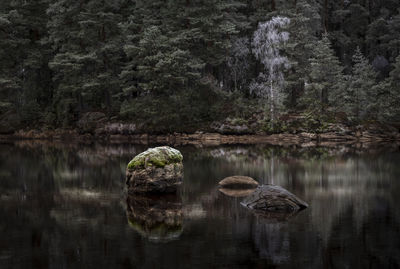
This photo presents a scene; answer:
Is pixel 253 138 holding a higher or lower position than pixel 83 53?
lower

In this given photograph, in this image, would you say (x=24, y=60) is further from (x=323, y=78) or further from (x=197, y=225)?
(x=197, y=225)

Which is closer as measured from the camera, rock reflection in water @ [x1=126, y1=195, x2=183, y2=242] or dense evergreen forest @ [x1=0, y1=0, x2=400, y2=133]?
rock reflection in water @ [x1=126, y1=195, x2=183, y2=242]

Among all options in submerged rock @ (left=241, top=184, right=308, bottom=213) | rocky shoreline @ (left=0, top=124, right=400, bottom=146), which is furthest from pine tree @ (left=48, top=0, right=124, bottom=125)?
submerged rock @ (left=241, top=184, right=308, bottom=213)

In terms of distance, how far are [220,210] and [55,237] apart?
4.20 meters

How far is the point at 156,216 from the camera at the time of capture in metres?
11.0

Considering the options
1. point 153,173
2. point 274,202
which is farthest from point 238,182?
point 274,202

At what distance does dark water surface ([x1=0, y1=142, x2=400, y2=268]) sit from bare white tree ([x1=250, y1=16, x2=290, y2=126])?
2160 cm

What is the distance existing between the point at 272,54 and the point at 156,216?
3086cm

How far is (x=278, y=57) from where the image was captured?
39.4 m

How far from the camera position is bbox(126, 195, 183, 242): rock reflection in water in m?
9.38

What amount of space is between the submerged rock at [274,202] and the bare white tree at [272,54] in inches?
1080

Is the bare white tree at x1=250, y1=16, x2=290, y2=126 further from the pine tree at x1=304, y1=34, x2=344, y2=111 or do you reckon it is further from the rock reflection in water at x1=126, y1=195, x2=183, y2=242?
the rock reflection in water at x1=126, y1=195, x2=183, y2=242

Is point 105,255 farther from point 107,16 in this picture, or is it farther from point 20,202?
point 107,16

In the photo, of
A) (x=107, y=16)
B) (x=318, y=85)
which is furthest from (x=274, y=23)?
(x=107, y=16)
